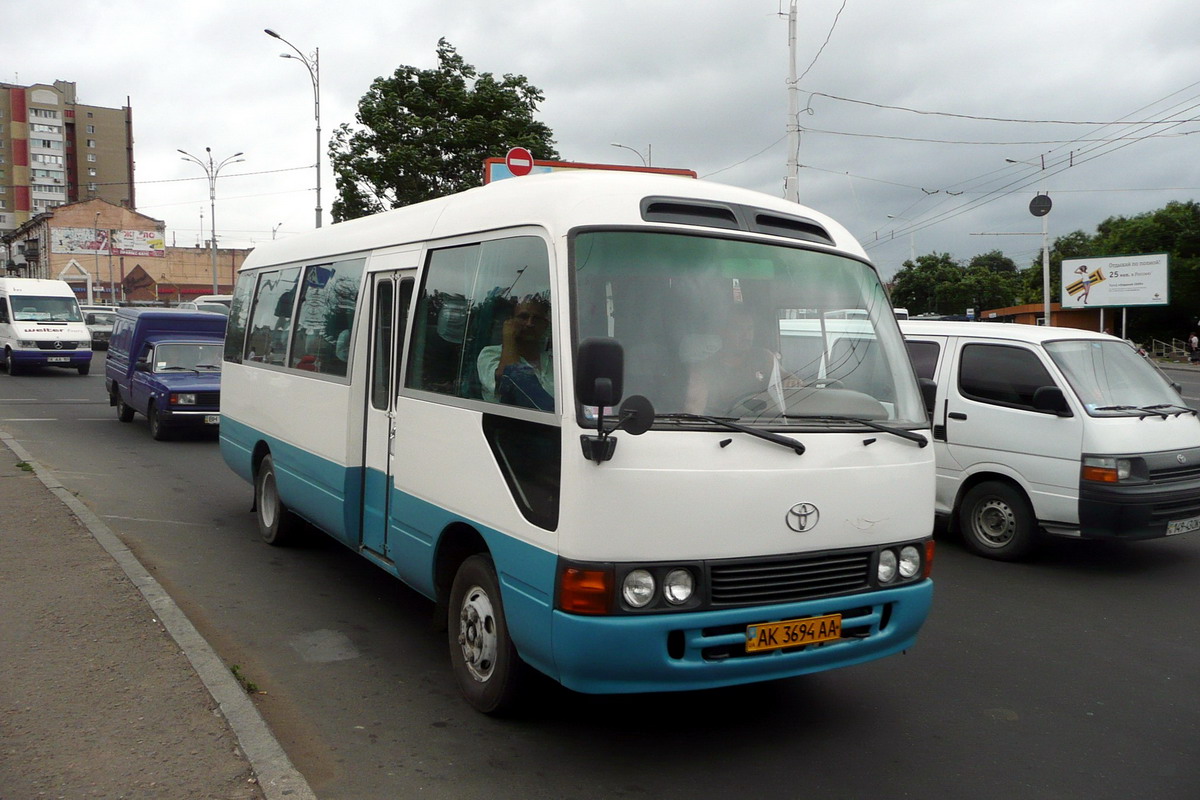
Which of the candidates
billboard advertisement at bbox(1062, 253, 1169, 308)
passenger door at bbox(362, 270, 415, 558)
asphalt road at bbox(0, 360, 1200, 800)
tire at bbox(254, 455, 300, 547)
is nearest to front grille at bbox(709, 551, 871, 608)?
asphalt road at bbox(0, 360, 1200, 800)

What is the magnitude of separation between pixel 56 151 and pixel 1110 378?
13526 cm

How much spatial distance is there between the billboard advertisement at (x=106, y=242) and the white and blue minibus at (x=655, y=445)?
90.2m

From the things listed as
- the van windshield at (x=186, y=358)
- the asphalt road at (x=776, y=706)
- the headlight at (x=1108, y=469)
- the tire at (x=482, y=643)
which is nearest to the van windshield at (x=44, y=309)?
the van windshield at (x=186, y=358)

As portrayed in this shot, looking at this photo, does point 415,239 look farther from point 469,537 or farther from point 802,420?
point 802,420

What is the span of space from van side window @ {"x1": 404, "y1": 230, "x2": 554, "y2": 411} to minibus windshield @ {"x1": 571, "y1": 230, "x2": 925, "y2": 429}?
0.97 feet

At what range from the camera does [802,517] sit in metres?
4.14

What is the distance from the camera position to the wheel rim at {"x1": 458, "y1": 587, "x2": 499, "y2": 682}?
4.57 meters

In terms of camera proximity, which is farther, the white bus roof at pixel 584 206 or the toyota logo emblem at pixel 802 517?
the white bus roof at pixel 584 206

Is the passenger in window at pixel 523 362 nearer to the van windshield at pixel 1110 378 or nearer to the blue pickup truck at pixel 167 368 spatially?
the van windshield at pixel 1110 378

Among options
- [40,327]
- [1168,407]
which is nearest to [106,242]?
[40,327]

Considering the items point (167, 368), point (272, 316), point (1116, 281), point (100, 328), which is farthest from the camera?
point (1116, 281)

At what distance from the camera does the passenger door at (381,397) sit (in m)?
5.74

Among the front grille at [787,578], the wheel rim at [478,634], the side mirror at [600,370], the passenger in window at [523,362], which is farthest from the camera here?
the wheel rim at [478,634]

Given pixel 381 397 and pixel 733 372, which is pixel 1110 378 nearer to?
pixel 733 372
